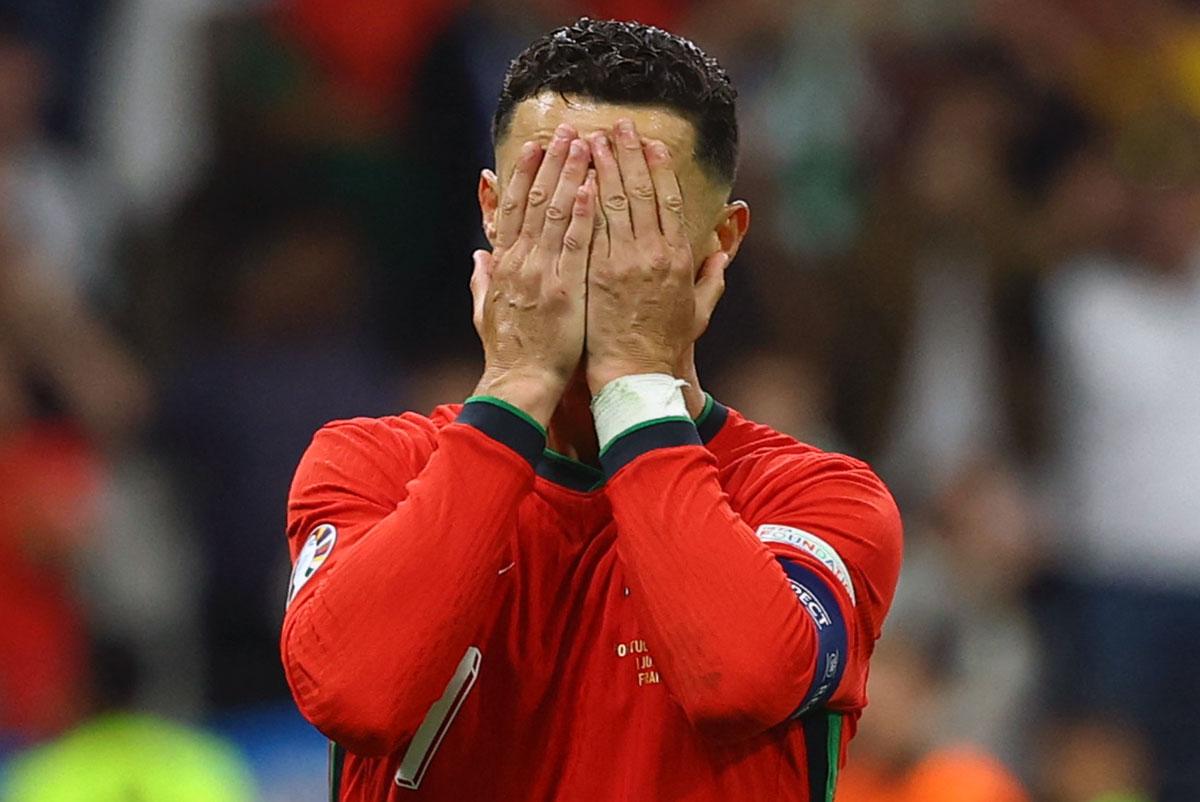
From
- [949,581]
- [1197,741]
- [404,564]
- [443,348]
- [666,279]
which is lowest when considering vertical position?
[1197,741]

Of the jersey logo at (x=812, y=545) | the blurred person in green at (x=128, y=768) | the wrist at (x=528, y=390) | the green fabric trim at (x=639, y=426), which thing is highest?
the wrist at (x=528, y=390)

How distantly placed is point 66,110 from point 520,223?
A: 4754 mm

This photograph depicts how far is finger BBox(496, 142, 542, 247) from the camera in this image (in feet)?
8.89

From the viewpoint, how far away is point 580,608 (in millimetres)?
2721

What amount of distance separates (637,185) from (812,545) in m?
0.54

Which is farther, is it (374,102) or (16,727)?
(374,102)

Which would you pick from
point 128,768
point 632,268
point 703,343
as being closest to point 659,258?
point 632,268

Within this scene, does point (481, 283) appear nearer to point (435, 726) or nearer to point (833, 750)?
point (435, 726)

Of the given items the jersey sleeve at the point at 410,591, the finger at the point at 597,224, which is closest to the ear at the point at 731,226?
the finger at the point at 597,224

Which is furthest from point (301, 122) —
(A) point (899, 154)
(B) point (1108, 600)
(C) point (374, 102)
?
(B) point (1108, 600)

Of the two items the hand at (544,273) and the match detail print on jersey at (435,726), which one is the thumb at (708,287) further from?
the match detail print on jersey at (435,726)

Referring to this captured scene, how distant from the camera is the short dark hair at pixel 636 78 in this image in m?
2.77

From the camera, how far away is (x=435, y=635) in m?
2.49

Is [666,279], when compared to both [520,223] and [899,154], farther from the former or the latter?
[899,154]
